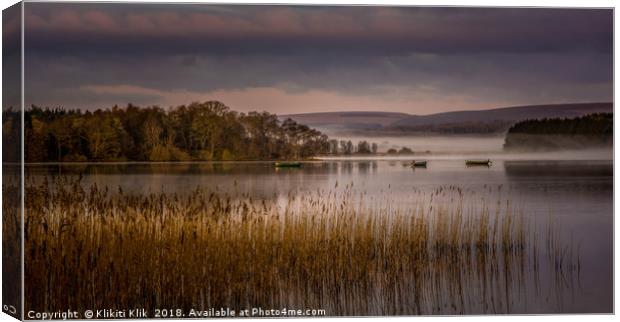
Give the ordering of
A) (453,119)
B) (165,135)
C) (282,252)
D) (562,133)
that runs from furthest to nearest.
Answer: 1. (562,133)
2. (453,119)
3. (165,135)
4. (282,252)

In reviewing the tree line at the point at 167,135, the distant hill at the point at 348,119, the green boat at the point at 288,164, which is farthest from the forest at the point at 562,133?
the green boat at the point at 288,164

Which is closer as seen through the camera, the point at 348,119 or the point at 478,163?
the point at 348,119

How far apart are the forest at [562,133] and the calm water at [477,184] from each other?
0.15 m

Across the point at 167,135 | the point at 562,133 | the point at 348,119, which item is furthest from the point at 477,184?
the point at 167,135

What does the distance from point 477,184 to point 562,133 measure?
0.91 metres

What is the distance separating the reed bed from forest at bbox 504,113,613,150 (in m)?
0.65

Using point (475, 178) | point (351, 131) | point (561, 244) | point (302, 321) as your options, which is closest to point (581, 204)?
point (561, 244)

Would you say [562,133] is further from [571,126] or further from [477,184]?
[477,184]

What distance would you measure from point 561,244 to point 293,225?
2329mm

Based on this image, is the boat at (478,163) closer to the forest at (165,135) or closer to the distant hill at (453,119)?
the distant hill at (453,119)

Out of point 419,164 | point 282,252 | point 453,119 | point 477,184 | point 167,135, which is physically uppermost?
point 453,119

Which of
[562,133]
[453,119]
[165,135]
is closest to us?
[165,135]

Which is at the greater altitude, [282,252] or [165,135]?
[165,135]

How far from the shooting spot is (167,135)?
8.64 meters
